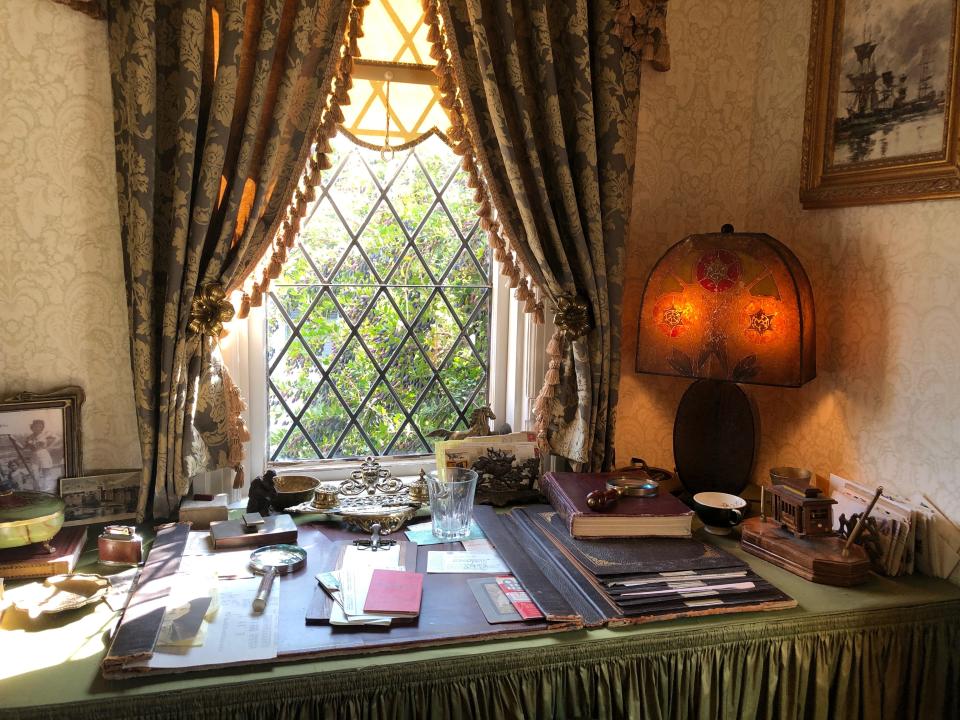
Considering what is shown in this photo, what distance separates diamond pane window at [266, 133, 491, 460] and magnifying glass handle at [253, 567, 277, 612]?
0.66 meters

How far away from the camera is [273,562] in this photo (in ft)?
5.27

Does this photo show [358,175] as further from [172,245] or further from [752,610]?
[752,610]

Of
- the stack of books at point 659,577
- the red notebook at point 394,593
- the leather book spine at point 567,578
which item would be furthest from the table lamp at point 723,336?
the red notebook at point 394,593

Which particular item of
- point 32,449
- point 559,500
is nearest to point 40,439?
point 32,449

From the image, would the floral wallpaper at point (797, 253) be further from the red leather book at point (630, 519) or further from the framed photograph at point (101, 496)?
the framed photograph at point (101, 496)

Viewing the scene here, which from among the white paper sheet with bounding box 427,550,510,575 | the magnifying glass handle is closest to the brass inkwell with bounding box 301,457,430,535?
the white paper sheet with bounding box 427,550,510,575

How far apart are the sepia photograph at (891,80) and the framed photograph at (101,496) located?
6.13 feet

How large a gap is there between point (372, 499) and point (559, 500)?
45cm

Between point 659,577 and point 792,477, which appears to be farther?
point 792,477

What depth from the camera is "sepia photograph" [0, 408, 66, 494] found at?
68.9 inches

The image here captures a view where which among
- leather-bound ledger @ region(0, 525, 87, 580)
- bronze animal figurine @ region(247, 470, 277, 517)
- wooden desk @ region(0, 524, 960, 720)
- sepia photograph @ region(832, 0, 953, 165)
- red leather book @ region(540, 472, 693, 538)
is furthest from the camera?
bronze animal figurine @ region(247, 470, 277, 517)

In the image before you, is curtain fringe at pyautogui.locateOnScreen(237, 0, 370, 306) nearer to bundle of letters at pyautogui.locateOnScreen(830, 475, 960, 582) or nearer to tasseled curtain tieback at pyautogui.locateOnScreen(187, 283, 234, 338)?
tasseled curtain tieback at pyautogui.locateOnScreen(187, 283, 234, 338)

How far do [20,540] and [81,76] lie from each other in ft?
3.28

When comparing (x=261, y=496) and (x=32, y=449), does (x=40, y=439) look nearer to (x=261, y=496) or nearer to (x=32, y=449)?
(x=32, y=449)
